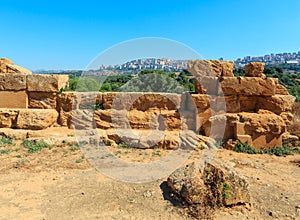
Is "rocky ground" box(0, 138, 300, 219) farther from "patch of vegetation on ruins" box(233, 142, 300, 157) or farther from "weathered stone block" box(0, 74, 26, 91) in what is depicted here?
"weathered stone block" box(0, 74, 26, 91)

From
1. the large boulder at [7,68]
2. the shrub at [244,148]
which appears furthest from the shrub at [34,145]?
the shrub at [244,148]

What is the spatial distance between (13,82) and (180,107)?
459 centimetres

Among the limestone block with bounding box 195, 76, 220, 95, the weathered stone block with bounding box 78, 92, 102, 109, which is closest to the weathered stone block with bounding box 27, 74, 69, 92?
the weathered stone block with bounding box 78, 92, 102, 109

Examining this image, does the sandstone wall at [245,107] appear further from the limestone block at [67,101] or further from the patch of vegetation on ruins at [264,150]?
the limestone block at [67,101]

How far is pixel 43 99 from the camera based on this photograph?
7340 millimetres

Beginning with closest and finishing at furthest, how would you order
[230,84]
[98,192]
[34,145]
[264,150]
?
[98,192]
[34,145]
[264,150]
[230,84]

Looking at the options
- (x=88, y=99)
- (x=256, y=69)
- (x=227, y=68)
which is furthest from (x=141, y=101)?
(x=256, y=69)

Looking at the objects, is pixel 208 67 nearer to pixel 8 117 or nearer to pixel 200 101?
pixel 200 101

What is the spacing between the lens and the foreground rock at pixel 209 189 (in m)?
3.40

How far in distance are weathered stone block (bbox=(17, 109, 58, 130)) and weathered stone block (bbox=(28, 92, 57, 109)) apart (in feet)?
1.13

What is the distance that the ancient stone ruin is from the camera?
6.78m

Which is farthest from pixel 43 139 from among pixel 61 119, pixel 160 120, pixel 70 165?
pixel 160 120

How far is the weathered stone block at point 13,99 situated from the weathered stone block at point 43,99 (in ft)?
0.53

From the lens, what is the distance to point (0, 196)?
12.5ft
